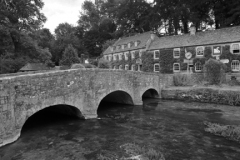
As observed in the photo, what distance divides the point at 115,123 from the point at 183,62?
71.3 ft

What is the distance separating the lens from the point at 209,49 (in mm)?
27109

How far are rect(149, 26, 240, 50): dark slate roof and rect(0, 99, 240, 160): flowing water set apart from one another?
16286 millimetres

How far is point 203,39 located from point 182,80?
8.96 m

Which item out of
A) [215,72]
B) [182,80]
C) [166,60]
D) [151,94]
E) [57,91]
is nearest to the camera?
[57,91]

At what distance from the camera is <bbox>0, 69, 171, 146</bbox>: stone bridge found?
8484 millimetres

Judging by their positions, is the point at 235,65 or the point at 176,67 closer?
the point at 235,65

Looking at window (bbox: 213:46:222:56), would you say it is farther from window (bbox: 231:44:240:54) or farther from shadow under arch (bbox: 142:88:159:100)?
shadow under arch (bbox: 142:88:159:100)

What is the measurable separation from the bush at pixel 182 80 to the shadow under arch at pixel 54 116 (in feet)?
54.7

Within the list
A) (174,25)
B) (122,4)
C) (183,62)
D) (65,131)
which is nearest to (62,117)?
(65,131)

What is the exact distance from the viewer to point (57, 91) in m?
10.9

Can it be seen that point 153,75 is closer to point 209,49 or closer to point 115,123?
point 115,123

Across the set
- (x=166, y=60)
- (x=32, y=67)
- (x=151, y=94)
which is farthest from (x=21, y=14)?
(x=166, y=60)

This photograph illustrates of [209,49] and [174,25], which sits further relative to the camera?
[174,25]

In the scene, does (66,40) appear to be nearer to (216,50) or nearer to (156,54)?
(156,54)
